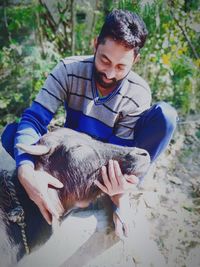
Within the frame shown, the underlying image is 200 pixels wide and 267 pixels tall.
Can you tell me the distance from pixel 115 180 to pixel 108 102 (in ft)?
1.27

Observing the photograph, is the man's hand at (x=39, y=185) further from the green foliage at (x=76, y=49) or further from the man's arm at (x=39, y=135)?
the green foliage at (x=76, y=49)

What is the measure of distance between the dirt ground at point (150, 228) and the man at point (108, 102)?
12cm

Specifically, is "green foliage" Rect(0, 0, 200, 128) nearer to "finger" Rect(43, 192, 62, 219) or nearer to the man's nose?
the man's nose

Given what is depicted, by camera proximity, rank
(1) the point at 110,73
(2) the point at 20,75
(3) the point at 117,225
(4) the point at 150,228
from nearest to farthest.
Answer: (1) the point at 110,73
(3) the point at 117,225
(4) the point at 150,228
(2) the point at 20,75

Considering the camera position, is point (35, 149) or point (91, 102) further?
point (91, 102)

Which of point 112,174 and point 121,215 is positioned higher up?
point 112,174

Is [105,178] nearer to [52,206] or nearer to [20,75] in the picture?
[52,206]

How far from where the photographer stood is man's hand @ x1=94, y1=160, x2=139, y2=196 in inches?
51.6

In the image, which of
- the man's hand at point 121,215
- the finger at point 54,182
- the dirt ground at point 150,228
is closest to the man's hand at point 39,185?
the finger at point 54,182

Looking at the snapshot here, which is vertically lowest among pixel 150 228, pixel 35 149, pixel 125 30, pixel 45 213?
pixel 150 228

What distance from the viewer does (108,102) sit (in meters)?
1.56

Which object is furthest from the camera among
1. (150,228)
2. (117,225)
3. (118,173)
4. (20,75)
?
(20,75)

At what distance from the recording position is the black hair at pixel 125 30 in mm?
1358

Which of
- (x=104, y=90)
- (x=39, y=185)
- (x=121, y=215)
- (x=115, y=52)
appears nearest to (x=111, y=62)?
(x=115, y=52)
